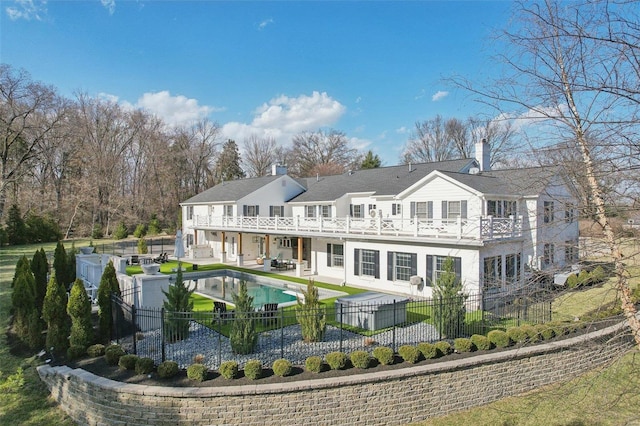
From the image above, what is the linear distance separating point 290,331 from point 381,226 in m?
9.51

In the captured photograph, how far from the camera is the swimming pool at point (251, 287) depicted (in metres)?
19.0

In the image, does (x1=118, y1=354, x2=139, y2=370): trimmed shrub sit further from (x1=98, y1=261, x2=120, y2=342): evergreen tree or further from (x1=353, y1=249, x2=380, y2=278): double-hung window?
(x1=353, y1=249, x2=380, y2=278): double-hung window

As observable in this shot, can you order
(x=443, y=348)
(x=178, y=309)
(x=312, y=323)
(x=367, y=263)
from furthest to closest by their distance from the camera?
(x=367, y=263) → (x=178, y=309) → (x=312, y=323) → (x=443, y=348)

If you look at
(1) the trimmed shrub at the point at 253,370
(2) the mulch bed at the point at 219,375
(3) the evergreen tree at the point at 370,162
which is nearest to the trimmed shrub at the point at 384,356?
(2) the mulch bed at the point at 219,375

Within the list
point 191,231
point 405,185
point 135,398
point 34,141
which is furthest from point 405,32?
point 34,141

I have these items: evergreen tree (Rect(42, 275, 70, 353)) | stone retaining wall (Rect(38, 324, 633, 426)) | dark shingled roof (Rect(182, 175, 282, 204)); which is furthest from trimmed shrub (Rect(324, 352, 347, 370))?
dark shingled roof (Rect(182, 175, 282, 204))

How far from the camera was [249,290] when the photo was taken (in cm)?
2136

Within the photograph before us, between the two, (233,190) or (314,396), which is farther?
(233,190)

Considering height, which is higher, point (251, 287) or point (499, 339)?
point (499, 339)

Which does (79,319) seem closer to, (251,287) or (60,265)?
(60,265)

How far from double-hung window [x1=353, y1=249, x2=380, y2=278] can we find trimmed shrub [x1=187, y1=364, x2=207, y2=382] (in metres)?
12.8

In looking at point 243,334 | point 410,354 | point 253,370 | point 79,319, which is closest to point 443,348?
point 410,354

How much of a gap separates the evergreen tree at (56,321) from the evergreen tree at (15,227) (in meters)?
35.4

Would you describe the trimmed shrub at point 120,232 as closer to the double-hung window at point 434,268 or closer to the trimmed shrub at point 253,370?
the double-hung window at point 434,268
